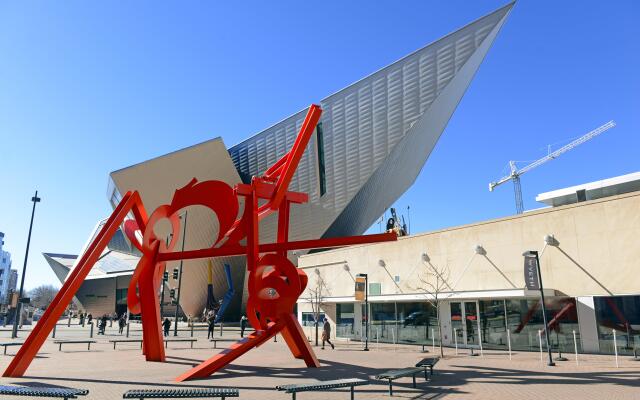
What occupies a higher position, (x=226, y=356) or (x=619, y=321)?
(x=619, y=321)

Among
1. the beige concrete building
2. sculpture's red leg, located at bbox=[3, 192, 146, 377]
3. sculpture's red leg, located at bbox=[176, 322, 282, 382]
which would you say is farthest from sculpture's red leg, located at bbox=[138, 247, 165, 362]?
the beige concrete building

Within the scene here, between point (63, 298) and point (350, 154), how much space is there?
26.4m

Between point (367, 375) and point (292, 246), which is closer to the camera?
point (367, 375)

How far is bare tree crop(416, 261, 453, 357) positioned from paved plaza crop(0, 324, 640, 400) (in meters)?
4.28

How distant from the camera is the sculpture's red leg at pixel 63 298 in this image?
456 inches

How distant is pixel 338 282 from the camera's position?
95.1ft

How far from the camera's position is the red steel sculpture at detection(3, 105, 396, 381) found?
11.9 m

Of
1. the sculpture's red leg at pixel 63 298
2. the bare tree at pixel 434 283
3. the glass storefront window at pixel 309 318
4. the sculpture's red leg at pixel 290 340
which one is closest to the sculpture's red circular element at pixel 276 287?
the sculpture's red leg at pixel 290 340

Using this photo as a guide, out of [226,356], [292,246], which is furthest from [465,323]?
[226,356]

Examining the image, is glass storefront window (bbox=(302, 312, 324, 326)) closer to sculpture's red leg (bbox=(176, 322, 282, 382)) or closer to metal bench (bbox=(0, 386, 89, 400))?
sculpture's red leg (bbox=(176, 322, 282, 382))

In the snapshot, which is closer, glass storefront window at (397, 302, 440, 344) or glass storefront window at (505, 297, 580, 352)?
glass storefront window at (505, 297, 580, 352)

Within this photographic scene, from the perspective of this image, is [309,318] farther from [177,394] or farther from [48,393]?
[48,393]

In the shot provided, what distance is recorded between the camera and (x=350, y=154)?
36.2 metres

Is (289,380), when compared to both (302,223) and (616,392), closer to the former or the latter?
(616,392)
